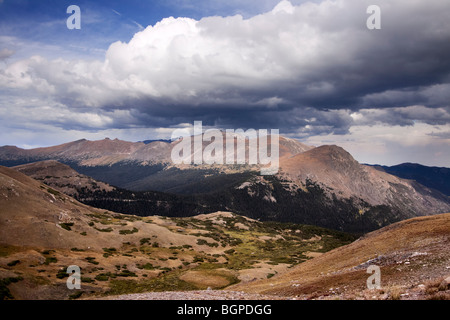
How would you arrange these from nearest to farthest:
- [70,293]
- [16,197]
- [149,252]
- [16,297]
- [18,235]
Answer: [16,297] → [70,293] → [18,235] → [16,197] → [149,252]

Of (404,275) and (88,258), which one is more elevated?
(404,275)

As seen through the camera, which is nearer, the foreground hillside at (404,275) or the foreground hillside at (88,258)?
the foreground hillside at (404,275)

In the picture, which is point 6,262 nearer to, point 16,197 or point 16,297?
point 16,297

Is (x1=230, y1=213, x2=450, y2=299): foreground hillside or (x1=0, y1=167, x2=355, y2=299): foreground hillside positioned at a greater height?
(x1=230, y1=213, x2=450, y2=299): foreground hillside

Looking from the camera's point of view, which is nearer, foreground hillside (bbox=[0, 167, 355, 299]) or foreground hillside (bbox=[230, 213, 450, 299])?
foreground hillside (bbox=[230, 213, 450, 299])

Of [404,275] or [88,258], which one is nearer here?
[404,275]

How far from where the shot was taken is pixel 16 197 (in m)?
73.6

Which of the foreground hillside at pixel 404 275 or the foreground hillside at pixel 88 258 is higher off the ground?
the foreground hillside at pixel 404 275
